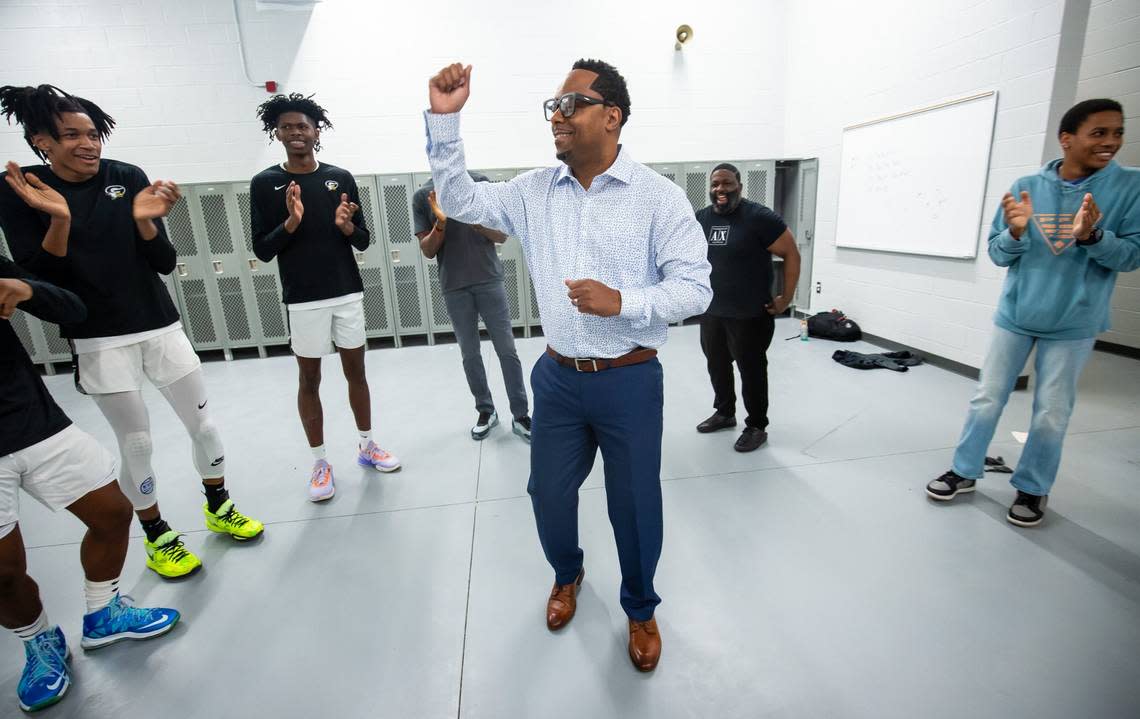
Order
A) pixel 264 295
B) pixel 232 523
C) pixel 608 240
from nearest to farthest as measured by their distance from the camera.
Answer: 1. pixel 608 240
2. pixel 232 523
3. pixel 264 295

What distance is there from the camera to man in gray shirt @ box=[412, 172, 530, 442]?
2.70 meters

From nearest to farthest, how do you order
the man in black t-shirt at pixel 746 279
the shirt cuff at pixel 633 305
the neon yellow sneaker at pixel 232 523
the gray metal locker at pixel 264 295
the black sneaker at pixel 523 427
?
the shirt cuff at pixel 633 305
the neon yellow sneaker at pixel 232 523
the man in black t-shirt at pixel 746 279
the black sneaker at pixel 523 427
the gray metal locker at pixel 264 295

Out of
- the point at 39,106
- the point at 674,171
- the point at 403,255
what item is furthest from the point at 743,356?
the point at 403,255

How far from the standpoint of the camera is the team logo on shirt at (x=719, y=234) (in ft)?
→ 8.47

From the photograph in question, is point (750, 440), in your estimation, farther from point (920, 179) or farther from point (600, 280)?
point (920, 179)

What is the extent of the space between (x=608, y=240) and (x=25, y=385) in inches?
57.9

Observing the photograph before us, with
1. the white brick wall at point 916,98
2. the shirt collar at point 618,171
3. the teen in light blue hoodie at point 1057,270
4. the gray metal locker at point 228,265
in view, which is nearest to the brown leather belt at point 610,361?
the shirt collar at point 618,171

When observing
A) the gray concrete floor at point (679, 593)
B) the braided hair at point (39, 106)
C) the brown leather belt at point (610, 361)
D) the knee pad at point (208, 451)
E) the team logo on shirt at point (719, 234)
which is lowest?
the gray concrete floor at point (679, 593)

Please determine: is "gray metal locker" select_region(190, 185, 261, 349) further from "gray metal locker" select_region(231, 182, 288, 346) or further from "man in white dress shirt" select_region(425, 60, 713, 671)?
"man in white dress shirt" select_region(425, 60, 713, 671)

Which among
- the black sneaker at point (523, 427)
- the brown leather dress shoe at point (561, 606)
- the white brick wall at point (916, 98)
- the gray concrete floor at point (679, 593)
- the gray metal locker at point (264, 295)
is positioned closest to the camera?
the gray concrete floor at point (679, 593)

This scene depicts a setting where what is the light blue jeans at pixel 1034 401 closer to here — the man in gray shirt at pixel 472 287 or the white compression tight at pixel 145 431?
the man in gray shirt at pixel 472 287

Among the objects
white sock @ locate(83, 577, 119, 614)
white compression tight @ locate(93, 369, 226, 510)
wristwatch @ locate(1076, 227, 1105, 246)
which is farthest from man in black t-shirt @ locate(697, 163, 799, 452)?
white sock @ locate(83, 577, 119, 614)

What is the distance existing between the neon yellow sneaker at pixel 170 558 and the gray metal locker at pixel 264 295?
3.27 meters

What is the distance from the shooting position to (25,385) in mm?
1294
